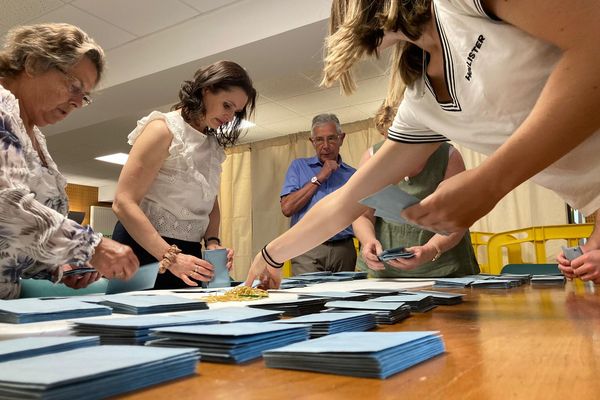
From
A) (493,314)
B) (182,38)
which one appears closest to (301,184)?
(182,38)

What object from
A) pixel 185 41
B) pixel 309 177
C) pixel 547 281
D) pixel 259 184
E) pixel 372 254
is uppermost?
pixel 185 41

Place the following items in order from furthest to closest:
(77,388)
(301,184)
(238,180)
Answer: (238,180)
(301,184)
(77,388)

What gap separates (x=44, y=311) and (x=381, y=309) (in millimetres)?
542

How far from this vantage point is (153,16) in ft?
11.1

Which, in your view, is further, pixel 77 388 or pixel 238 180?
pixel 238 180

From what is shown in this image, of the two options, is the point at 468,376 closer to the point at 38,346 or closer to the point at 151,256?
the point at 38,346

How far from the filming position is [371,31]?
946 mm

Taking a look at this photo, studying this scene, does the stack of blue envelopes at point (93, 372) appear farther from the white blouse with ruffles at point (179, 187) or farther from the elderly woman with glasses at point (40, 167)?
the white blouse with ruffles at point (179, 187)

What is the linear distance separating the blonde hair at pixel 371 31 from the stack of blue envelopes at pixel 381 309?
47 centimetres

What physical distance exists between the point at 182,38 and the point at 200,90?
71.2 inches

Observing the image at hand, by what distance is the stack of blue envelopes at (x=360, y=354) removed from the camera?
0.42 metres

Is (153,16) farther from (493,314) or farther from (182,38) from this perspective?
(493,314)

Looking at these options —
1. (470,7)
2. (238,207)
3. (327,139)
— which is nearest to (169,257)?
(470,7)

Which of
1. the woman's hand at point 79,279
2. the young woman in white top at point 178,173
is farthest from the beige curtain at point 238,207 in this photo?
the woman's hand at point 79,279
